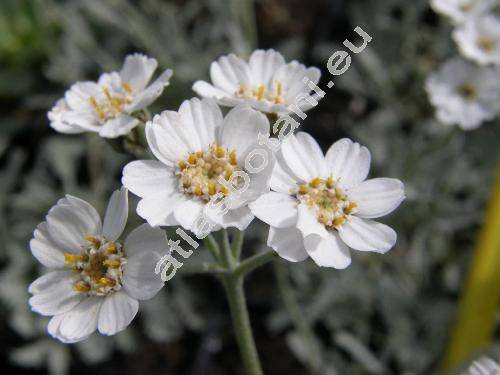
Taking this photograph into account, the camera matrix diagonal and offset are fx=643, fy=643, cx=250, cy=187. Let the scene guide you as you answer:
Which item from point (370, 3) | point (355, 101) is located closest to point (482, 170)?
point (355, 101)

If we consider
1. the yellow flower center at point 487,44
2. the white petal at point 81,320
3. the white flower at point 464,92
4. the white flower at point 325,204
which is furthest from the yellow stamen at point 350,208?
the yellow flower center at point 487,44

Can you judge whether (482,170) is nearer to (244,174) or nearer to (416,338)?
(416,338)

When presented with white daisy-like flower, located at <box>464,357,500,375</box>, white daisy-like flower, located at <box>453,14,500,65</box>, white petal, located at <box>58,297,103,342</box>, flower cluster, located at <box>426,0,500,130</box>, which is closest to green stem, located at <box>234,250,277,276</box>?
white petal, located at <box>58,297,103,342</box>

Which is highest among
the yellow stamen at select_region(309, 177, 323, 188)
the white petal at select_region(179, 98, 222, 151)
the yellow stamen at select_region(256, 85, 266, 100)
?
the yellow stamen at select_region(256, 85, 266, 100)

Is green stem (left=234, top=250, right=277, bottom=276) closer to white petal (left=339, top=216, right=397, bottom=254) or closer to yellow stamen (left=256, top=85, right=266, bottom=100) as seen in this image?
white petal (left=339, top=216, right=397, bottom=254)

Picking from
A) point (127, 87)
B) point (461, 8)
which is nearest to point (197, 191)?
point (127, 87)

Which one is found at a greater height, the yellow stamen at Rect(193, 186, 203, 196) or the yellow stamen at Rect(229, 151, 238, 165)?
the yellow stamen at Rect(229, 151, 238, 165)

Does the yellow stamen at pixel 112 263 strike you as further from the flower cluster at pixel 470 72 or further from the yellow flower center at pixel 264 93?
the flower cluster at pixel 470 72
